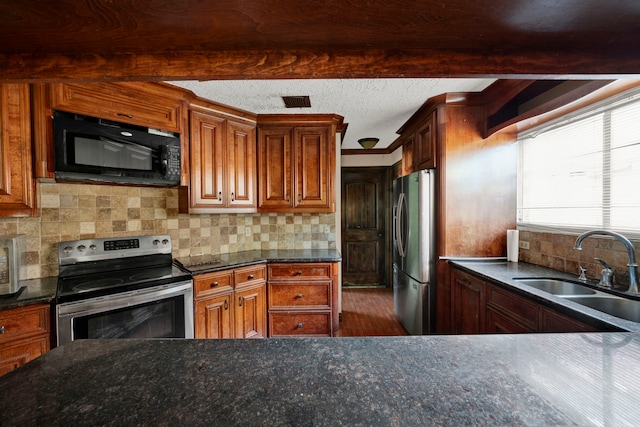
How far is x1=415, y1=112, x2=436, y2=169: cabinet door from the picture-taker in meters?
2.51

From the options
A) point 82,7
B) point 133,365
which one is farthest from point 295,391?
point 82,7

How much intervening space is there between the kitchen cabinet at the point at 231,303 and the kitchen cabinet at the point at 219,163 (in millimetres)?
647

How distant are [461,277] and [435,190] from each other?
0.81 m

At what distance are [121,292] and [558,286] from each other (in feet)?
9.24

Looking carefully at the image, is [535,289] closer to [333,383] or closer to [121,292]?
[333,383]

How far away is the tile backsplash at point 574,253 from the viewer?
5.23 ft

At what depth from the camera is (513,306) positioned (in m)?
1.62

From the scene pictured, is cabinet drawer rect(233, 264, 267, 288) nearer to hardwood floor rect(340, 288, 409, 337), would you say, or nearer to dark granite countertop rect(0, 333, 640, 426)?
hardwood floor rect(340, 288, 409, 337)

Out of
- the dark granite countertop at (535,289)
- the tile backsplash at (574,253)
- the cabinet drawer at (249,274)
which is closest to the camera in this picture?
the dark granite countertop at (535,289)

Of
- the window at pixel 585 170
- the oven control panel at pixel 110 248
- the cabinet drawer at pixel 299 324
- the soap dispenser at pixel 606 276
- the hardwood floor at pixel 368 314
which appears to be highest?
the window at pixel 585 170

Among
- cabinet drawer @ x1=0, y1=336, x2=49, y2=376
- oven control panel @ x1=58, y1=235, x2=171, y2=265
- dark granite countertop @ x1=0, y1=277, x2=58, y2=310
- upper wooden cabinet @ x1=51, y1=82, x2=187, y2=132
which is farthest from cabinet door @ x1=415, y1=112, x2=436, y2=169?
cabinet drawer @ x1=0, y1=336, x2=49, y2=376

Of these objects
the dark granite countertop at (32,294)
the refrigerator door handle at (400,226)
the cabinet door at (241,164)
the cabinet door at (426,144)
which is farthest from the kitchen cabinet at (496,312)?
the dark granite countertop at (32,294)

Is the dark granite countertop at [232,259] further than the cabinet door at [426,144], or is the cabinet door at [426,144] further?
the cabinet door at [426,144]

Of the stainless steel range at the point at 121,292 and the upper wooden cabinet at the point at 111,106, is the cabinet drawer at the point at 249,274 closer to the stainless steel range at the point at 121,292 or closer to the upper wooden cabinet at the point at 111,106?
the stainless steel range at the point at 121,292
